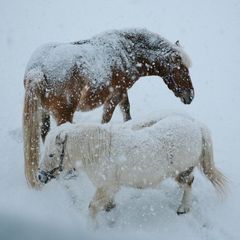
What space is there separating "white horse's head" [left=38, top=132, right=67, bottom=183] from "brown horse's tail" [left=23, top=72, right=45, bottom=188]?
74cm

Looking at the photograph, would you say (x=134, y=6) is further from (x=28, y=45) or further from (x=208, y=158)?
(x=208, y=158)

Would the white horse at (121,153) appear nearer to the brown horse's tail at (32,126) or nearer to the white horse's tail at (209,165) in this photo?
the white horse's tail at (209,165)

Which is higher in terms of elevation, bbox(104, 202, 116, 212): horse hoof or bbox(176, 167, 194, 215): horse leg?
bbox(176, 167, 194, 215): horse leg

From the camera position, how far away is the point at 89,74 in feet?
17.2

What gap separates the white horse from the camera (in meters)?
4.06

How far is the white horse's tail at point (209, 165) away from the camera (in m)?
4.49

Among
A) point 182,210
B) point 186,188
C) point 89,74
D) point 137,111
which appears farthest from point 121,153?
point 137,111

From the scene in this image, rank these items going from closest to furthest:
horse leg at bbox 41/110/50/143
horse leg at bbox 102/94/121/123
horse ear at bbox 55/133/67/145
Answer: horse ear at bbox 55/133/67/145
horse leg at bbox 41/110/50/143
horse leg at bbox 102/94/121/123

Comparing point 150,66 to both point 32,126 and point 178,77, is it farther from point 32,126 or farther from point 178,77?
point 32,126

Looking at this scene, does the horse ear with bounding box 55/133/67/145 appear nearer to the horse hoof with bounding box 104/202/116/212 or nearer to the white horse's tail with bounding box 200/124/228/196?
the horse hoof with bounding box 104/202/116/212

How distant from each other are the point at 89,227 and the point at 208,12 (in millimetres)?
10014

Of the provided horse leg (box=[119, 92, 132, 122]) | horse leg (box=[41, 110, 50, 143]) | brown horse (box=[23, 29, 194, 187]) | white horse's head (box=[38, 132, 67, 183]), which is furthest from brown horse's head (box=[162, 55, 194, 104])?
white horse's head (box=[38, 132, 67, 183])

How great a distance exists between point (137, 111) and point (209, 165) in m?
3.20

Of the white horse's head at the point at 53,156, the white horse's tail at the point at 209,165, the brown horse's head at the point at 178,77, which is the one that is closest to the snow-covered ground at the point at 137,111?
the white horse's tail at the point at 209,165
